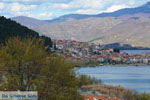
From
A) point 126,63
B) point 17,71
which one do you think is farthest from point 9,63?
point 126,63

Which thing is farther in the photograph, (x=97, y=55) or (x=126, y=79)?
(x=97, y=55)

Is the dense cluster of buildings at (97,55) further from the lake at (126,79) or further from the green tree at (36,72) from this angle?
the green tree at (36,72)

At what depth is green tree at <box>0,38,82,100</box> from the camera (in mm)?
15742

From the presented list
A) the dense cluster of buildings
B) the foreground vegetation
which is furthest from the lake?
the dense cluster of buildings

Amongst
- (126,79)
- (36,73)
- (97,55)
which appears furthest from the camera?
(97,55)

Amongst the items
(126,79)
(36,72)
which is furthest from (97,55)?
(36,72)

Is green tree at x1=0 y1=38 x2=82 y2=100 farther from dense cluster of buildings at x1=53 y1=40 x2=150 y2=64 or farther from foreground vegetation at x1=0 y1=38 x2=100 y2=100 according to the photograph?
dense cluster of buildings at x1=53 y1=40 x2=150 y2=64

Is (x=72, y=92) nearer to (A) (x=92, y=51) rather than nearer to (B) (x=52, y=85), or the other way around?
(B) (x=52, y=85)

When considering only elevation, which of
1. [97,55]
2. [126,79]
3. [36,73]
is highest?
[36,73]

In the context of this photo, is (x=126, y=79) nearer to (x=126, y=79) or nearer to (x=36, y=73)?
(x=126, y=79)

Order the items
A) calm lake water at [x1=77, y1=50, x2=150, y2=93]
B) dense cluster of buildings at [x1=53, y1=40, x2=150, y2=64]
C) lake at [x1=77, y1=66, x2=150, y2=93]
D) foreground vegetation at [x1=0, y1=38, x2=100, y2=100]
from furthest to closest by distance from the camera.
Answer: dense cluster of buildings at [x1=53, y1=40, x2=150, y2=64]
calm lake water at [x1=77, y1=50, x2=150, y2=93]
lake at [x1=77, y1=66, x2=150, y2=93]
foreground vegetation at [x1=0, y1=38, x2=100, y2=100]

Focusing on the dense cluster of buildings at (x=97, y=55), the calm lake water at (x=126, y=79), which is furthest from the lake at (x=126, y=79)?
the dense cluster of buildings at (x=97, y=55)

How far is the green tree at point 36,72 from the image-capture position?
1574 centimetres

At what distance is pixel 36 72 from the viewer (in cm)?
1661
